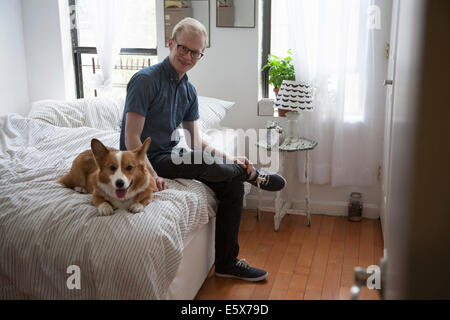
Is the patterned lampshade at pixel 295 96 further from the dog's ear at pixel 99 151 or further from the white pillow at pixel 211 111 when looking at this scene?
the dog's ear at pixel 99 151

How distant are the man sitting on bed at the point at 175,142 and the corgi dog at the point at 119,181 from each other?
23 cm

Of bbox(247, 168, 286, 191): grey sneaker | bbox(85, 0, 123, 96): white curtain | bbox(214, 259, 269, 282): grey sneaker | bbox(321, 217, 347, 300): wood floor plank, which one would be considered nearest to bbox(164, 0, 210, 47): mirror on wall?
bbox(85, 0, 123, 96): white curtain

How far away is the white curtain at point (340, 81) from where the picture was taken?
9.88ft

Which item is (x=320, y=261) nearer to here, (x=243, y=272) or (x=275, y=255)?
(x=275, y=255)

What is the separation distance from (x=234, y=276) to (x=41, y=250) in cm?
103

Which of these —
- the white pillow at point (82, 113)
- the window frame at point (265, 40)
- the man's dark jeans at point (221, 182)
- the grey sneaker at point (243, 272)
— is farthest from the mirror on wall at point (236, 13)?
the grey sneaker at point (243, 272)

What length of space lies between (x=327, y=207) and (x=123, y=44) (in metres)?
1.95

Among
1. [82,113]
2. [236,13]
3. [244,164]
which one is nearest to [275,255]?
[244,164]

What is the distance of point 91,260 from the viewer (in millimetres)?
1539

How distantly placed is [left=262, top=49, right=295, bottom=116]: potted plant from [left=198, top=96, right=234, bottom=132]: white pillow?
1.09ft

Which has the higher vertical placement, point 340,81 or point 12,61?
point 12,61

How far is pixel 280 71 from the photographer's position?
318cm

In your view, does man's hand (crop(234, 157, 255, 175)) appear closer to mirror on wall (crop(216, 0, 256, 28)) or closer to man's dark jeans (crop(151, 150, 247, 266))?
man's dark jeans (crop(151, 150, 247, 266))
